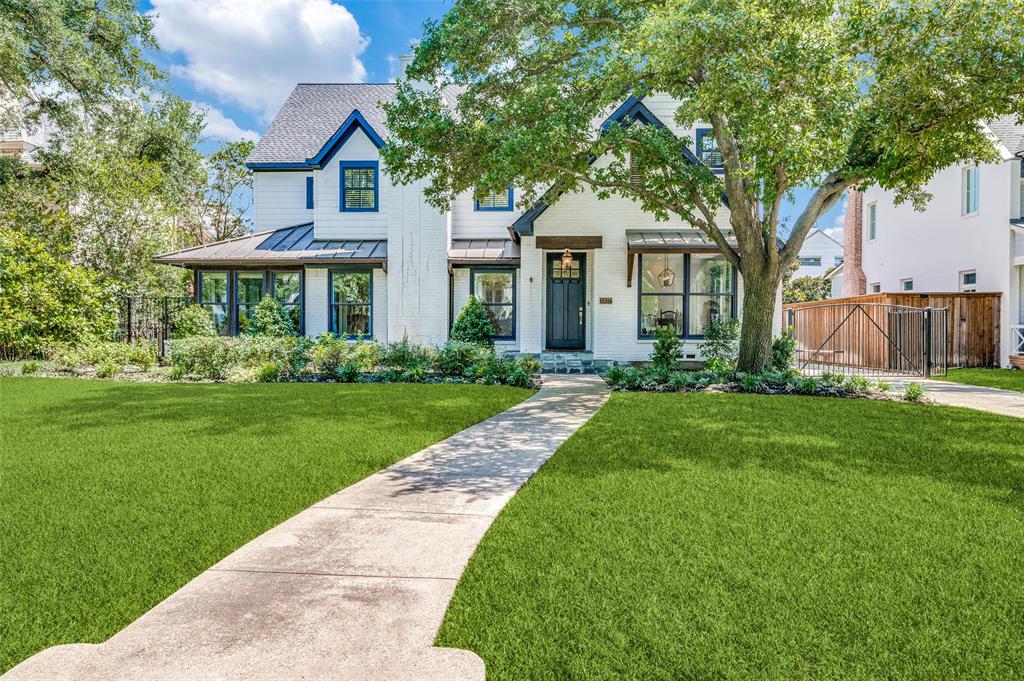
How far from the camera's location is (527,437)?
22.9 feet

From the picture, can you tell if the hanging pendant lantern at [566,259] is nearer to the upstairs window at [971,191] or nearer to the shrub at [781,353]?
the shrub at [781,353]

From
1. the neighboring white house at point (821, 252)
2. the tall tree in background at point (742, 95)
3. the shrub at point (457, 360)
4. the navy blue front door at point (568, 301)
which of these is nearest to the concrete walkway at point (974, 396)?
the tall tree in background at point (742, 95)

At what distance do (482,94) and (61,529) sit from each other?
36.5ft

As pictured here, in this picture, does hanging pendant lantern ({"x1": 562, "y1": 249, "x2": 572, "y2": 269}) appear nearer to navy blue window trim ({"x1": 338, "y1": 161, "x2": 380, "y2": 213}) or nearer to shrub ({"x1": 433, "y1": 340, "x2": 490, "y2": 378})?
shrub ({"x1": 433, "y1": 340, "x2": 490, "y2": 378})

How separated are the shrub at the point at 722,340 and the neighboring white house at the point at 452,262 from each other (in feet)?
2.13

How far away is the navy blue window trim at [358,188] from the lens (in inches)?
683

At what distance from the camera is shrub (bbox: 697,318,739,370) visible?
1443cm

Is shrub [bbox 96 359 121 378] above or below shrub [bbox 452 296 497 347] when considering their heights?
below

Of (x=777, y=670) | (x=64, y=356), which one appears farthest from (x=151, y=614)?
(x=64, y=356)

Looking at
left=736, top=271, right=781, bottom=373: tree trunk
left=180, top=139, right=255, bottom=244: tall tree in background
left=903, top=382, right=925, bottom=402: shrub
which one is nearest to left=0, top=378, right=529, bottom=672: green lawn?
left=736, top=271, right=781, bottom=373: tree trunk

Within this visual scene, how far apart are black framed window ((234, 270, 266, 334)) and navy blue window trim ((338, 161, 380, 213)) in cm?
314

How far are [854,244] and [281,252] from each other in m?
22.2

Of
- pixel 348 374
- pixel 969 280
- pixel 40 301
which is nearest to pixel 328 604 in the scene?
pixel 348 374

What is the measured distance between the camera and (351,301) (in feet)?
56.0
